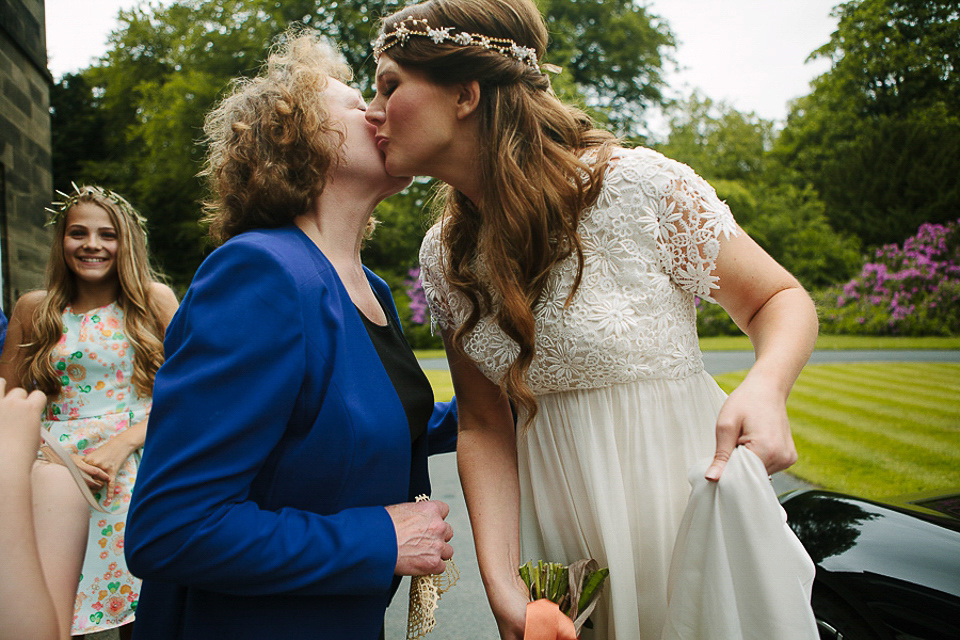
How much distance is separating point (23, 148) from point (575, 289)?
7306mm

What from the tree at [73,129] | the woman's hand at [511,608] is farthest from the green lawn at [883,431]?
the tree at [73,129]

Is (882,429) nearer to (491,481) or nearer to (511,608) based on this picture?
(491,481)

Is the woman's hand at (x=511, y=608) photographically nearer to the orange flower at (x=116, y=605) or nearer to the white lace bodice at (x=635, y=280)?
the white lace bodice at (x=635, y=280)

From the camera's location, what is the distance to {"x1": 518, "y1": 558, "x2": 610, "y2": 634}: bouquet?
5.30 feet

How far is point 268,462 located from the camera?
4.64ft

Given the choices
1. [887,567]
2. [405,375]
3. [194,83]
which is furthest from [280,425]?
[194,83]

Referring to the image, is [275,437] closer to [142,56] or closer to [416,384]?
[416,384]

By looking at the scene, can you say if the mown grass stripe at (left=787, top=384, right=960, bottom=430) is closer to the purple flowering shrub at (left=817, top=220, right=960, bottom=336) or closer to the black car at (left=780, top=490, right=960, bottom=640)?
the purple flowering shrub at (left=817, top=220, right=960, bottom=336)

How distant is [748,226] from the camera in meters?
27.8

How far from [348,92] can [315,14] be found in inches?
860

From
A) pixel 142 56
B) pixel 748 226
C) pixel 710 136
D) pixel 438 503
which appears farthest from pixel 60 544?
pixel 710 136

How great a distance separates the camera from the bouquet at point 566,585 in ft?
5.30

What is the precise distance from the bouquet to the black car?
994 mm

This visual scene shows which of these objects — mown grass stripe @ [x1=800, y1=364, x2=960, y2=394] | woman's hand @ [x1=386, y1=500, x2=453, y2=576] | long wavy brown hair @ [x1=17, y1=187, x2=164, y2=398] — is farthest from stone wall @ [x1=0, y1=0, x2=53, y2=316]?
mown grass stripe @ [x1=800, y1=364, x2=960, y2=394]
